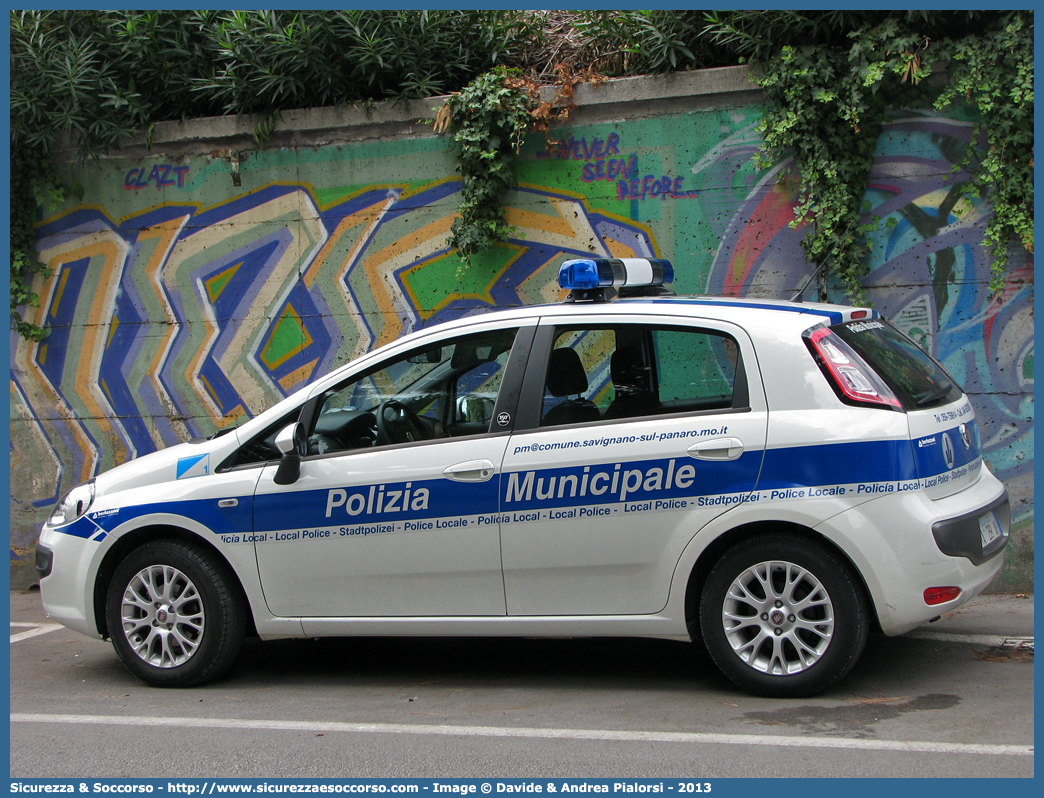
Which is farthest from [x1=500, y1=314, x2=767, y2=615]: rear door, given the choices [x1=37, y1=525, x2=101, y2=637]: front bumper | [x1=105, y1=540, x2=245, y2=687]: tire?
[x1=37, y1=525, x2=101, y2=637]: front bumper

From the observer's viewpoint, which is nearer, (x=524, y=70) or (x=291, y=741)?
(x=291, y=741)

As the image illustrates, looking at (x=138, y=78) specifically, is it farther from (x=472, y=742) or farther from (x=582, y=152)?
(x=472, y=742)

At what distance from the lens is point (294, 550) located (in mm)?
5020

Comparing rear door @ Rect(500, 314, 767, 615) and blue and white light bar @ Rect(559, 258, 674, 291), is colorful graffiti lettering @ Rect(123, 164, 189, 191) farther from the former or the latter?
rear door @ Rect(500, 314, 767, 615)

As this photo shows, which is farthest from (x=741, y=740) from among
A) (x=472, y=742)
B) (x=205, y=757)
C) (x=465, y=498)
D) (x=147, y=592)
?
(x=147, y=592)

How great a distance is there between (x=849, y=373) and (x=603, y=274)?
1.33m

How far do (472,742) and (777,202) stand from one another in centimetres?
454

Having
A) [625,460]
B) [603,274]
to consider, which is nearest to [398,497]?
[625,460]

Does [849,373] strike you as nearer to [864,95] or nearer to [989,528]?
[989,528]

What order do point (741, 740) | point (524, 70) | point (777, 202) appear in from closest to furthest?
point (741, 740) → point (777, 202) → point (524, 70)

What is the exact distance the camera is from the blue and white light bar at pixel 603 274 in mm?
5066

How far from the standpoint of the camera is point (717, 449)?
4.45m

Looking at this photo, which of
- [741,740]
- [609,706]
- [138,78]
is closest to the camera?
[741,740]

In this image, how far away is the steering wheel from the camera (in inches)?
196
